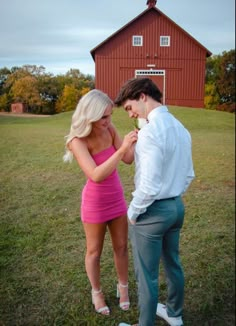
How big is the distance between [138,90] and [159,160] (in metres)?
0.43

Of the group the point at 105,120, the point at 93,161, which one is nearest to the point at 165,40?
the point at 105,120

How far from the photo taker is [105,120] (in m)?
2.26

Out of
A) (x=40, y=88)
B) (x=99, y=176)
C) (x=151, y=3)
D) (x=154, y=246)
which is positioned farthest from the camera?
(x=40, y=88)

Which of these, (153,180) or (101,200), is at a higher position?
(153,180)

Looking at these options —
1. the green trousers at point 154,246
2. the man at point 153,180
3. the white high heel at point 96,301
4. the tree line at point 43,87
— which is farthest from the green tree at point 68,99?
the white high heel at point 96,301

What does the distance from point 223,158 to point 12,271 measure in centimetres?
622

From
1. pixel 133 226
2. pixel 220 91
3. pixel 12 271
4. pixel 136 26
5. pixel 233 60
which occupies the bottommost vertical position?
pixel 12 271

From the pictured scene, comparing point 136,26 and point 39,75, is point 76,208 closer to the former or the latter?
point 39,75

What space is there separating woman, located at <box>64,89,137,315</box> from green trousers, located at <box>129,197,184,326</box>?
1.19 ft

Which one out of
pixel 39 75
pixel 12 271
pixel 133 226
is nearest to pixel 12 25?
pixel 39 75

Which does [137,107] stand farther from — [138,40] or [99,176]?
[138,40]

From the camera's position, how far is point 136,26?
2812mm

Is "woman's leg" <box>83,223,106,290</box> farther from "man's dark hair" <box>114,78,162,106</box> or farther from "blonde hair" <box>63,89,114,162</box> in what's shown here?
"man's dark hair" <box>114,78,162,106</box>

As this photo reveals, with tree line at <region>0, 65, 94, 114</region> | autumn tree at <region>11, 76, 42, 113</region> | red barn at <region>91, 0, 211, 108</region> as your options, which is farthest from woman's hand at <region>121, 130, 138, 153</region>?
autumn tree at <region>11, 76, 42, 113</region>
